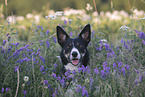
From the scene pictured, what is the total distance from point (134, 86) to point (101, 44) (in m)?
2.06

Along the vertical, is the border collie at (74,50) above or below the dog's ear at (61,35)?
below

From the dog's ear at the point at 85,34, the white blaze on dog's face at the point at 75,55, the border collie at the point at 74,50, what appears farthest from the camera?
the dog's ear at the point at 85,34

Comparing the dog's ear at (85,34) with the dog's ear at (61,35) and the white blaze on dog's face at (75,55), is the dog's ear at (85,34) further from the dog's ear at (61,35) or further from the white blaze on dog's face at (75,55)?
the white blaze on dog's face at (75,55)

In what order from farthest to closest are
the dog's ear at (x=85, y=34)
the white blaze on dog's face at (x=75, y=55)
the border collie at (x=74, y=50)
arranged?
the dog's ear at (x=85, y=34) < the border collie at (x=74, y=50) < the white blaze on dog's face at (x=75, y=55)

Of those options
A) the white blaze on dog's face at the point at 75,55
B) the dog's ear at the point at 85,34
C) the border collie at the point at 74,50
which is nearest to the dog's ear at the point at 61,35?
the border collie at the point at 74,50

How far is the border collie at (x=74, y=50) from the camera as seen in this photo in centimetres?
399

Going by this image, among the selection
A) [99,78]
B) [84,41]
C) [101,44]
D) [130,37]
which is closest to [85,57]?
[84,41]

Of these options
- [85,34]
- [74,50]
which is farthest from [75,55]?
[85,34]

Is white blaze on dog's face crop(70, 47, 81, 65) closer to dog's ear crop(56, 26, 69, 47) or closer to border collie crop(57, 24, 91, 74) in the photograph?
border collie crop(57, 24, 91, 74)

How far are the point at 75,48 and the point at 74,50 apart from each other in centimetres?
11

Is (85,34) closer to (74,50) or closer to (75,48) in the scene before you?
(75,48)

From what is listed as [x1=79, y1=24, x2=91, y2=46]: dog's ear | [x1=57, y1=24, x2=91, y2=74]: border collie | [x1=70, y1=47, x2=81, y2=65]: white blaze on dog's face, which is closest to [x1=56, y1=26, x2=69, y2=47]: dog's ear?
[x1=57, y1=24, x2=91, y2=74]: border collie

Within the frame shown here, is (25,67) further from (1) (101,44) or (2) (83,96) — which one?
(1) (101,44)

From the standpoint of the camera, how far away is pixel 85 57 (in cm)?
426
